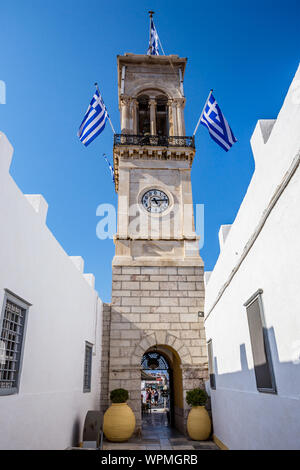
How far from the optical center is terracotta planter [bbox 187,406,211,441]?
9469 millimetres

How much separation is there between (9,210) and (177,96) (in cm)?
1259

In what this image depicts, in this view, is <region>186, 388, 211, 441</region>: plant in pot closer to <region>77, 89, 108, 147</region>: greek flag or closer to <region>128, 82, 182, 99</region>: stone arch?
<region>77, 89, 108, 147</region>: greek flag

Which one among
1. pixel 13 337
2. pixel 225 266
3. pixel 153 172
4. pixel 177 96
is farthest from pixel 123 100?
pixel 13 337

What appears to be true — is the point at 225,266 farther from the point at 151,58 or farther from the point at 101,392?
the point at 151,58

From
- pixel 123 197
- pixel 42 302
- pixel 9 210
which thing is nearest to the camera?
pixel 9 210

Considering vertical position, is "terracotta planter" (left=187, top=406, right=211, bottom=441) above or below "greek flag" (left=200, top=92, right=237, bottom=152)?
below

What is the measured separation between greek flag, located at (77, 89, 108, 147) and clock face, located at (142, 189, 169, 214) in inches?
133

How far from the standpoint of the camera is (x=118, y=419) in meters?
9.53

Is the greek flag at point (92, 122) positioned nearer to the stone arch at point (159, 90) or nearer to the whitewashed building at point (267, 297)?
the stone arch at point (159, 90)

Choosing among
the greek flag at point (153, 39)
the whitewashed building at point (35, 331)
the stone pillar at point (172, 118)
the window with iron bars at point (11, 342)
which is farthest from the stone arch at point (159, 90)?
the window with iron bars at point (11, 342)

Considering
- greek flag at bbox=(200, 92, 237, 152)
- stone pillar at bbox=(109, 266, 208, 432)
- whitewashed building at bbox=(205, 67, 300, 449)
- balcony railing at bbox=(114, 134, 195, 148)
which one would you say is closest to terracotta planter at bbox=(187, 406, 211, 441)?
stone pillar at bbox=(109, 266, 208, 432)

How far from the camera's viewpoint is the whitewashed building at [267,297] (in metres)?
3.88

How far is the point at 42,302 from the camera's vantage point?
608cm

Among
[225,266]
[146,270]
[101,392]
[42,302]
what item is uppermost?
[146,270]
